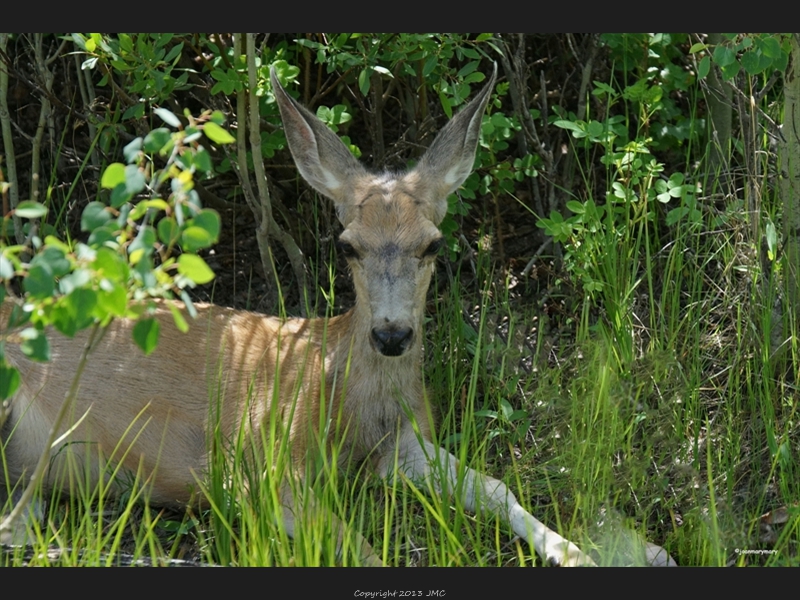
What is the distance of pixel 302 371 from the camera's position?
503cm

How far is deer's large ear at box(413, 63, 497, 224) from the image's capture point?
5539 millimetres

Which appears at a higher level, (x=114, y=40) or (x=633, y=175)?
(x=114, y=40)

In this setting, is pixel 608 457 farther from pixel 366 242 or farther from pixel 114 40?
pixel 114 40

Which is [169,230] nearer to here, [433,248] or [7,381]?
[7,381]

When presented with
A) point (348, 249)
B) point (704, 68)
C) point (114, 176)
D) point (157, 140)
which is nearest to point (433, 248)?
point (348, 249)

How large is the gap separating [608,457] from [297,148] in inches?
82.5

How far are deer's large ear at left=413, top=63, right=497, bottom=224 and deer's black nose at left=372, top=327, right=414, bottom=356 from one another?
959mm

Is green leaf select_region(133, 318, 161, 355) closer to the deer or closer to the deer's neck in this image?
the deer

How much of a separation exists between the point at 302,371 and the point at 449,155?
4.42 ft

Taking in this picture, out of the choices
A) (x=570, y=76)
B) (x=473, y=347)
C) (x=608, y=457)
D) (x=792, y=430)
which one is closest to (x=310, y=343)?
(x=473, y=347)

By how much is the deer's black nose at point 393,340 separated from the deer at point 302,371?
0.66 feet

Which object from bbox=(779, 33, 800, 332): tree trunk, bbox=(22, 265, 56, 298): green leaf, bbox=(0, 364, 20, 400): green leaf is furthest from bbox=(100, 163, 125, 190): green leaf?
bbox=(779, 33, 800, 332): tree trunk

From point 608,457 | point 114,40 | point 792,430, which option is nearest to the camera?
point 608,457

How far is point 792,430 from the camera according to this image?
5305 mm
